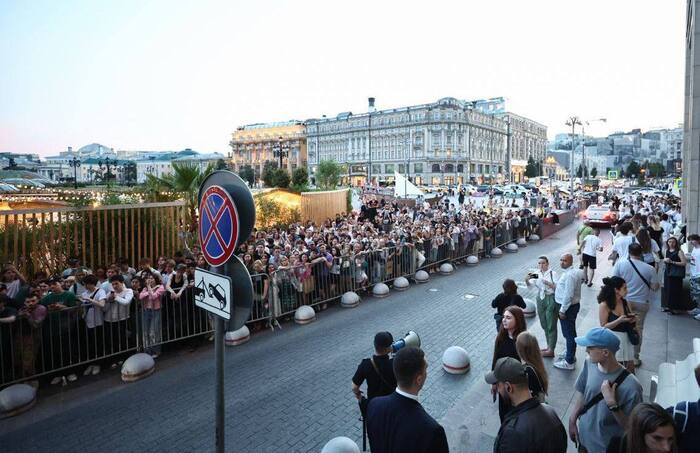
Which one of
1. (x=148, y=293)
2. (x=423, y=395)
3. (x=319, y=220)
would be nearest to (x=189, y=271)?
(x=148, y=293)

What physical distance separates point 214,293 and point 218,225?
49 centimetres

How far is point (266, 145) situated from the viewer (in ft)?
430

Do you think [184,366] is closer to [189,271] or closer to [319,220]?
[189,271]

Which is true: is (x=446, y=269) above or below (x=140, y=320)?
below

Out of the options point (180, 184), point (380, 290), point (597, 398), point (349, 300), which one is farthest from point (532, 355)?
point (180, 184)

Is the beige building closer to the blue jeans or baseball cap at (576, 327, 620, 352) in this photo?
the blue jeans

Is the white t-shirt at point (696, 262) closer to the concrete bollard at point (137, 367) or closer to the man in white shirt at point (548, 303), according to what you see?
the man in white shirt at point (548, 303)

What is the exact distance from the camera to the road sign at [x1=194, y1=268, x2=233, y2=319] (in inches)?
114

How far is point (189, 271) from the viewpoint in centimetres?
860

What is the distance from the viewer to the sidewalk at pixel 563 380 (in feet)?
16.3

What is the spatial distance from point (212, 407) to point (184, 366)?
5.67ft

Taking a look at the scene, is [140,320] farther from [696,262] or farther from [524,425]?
[696,262]

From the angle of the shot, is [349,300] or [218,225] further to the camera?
[349,300]

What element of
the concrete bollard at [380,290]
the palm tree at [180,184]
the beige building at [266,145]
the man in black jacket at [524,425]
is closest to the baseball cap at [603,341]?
the man in black jacket at [524,425]
